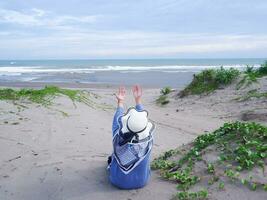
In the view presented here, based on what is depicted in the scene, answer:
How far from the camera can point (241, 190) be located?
413cm

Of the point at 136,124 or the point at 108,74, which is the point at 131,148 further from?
the point at 108,74

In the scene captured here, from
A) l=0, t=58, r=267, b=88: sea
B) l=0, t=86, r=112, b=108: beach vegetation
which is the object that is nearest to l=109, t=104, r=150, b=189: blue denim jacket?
l=0, t=86, r=112, b=108: beach vegetation

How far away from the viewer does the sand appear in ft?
15.1

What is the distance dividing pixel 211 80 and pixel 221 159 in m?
7.92

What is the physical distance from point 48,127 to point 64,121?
66 centimetres

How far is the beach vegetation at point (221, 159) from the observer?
4336 millimetres

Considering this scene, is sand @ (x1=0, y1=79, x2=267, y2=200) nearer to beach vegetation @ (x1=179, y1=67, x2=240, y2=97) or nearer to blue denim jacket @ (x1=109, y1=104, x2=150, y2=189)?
blue denim jacket @ (x1=109, y1=104, x2=150, y2=189)

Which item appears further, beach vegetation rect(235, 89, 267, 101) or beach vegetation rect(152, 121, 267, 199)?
beach vegetation rect(235, 89, 267, 101)

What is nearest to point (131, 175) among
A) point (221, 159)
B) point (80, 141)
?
point (221, 159)

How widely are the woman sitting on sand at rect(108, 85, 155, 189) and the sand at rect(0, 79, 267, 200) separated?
0.15 meters

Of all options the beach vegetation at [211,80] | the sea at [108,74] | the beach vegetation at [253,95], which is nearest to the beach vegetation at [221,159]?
the beach vegetation at [253,95]

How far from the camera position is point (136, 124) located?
4.08 metres

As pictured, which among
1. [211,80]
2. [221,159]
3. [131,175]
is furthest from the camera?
[211,80]

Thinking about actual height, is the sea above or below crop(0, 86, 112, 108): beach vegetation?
below
